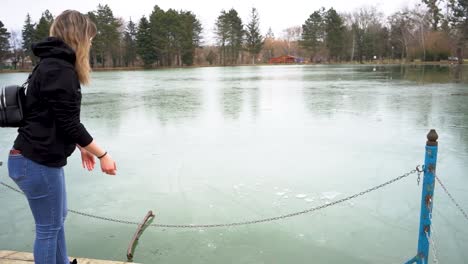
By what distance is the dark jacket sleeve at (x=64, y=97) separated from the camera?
1601 millimetres

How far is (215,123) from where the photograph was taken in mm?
9203

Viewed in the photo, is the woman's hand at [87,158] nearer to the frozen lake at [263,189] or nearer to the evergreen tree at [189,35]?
the frozen lake at [263,189]

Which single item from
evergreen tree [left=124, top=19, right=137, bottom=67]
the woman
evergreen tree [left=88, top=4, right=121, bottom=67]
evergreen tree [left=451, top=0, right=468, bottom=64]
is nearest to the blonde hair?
the woman

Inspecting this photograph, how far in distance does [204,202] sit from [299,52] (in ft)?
262

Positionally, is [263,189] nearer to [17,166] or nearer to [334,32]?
[17,166]

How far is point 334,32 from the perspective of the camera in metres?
62.2

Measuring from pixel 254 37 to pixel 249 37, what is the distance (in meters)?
0.87

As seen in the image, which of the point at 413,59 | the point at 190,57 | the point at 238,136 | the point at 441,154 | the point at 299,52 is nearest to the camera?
the point at 441,154

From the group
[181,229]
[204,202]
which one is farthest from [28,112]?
[204,202]

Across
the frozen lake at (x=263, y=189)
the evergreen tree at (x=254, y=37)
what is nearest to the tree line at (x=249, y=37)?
the evergreen tree at (x=254, y=37)

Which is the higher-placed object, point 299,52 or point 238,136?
point 299,52

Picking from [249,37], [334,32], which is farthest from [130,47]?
[334,32]

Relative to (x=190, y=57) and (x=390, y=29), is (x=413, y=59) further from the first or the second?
(x=190, y=57)

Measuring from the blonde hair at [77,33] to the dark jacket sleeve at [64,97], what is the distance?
0.09m
